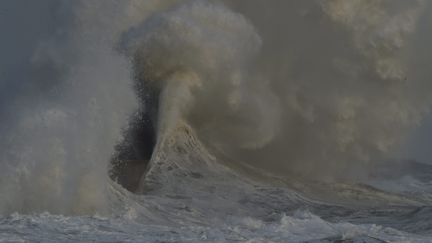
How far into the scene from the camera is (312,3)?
27141 millimetres

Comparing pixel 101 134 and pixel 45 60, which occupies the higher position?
pixel 45 60

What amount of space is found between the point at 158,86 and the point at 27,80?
7.20m

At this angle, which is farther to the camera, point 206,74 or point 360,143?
point 360,143

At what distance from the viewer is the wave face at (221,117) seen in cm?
1573

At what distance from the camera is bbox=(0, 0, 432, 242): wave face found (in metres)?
15.7

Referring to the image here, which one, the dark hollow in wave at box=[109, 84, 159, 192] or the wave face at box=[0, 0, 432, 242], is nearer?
the wave face at box=[0, 0, 432, 242]

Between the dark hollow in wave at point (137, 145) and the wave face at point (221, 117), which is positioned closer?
the wave face at point (221, 117)

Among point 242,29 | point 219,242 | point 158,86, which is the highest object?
point 242,29

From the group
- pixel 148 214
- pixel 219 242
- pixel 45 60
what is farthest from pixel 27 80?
pixel 219 242

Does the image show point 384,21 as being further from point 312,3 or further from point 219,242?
point 219,242

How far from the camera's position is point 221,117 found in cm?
2527

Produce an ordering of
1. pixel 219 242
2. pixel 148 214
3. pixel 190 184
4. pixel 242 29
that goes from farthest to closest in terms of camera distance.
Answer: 1. pixel 242 29
2. pixel 190 184
3. pixel 148 214
4. pixel 219 242

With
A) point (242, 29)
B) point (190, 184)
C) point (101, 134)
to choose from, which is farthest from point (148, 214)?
point (242, 29)

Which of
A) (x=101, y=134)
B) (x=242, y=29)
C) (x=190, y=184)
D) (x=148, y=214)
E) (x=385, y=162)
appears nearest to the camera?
(x=148, y=214)
